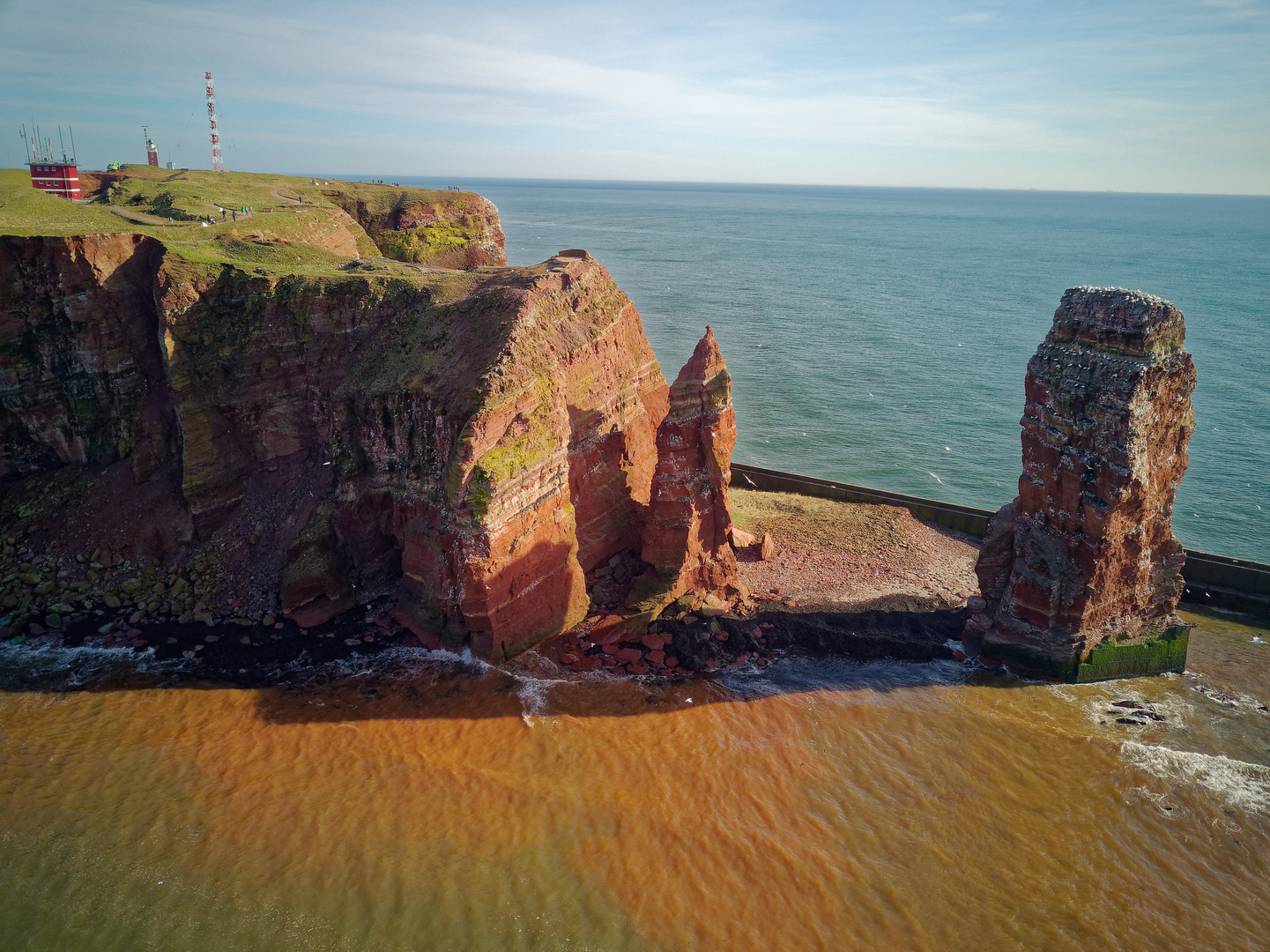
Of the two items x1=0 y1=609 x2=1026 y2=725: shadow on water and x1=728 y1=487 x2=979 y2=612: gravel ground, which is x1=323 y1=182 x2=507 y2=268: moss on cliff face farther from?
→ x1=0 y1=609 x2=1026 y2=725: shadow on water

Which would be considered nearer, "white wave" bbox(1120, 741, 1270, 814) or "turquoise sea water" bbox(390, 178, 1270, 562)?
"white wave" bbox(1120, 741, 1270, 814)

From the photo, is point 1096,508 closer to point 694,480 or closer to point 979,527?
point 694,480

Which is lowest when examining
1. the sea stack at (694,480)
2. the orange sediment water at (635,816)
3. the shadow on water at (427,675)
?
the orange sediment water at (635,816)

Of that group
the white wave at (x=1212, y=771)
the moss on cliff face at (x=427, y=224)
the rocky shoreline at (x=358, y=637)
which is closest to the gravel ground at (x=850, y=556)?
the rocky shoreline at (x=358, y=637)

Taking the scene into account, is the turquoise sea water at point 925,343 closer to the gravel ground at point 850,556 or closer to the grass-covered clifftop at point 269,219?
the gravel ground at point 850,556

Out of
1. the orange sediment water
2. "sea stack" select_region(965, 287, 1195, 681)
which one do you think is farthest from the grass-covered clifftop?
"sea stack" select_region(965, 287, 1195, 681)

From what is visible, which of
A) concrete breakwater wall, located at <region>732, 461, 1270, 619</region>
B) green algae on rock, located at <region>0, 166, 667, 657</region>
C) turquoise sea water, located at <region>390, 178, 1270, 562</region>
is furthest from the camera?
turquoise sea water, located at <region>390, 178, 1270, 562</region>

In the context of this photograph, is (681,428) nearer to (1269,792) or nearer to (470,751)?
(470,751)

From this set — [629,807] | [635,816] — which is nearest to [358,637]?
[629,807]
